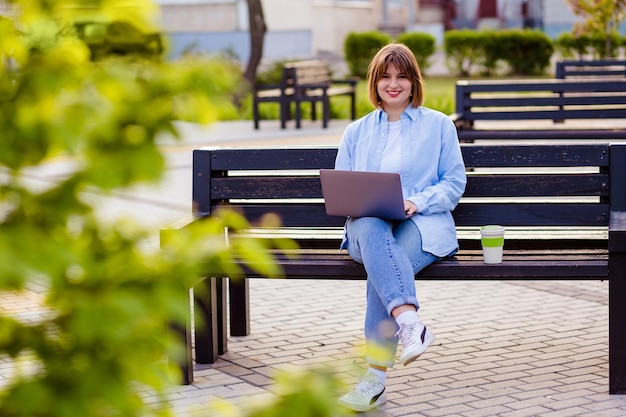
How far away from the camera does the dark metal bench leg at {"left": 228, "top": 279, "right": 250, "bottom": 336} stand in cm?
568

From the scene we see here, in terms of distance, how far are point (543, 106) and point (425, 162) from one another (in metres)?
7.34

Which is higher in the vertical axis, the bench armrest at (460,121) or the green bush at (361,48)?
the green bush at (361,48)

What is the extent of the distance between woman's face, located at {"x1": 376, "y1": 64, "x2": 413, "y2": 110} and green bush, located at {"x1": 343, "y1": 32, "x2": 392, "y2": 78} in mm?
28381

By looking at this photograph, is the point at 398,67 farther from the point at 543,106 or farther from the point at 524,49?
the point at 524,49

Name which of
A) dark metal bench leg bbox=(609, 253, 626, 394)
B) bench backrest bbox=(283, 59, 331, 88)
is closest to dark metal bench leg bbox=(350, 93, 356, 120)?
bench backrest bbox=(283, 59, 331, 88)

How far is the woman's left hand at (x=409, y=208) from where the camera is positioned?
4719 millimetres

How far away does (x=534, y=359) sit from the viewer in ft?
17.2

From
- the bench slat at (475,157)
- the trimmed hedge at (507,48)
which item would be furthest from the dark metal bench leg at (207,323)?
the trimmed hedge at (507,48)

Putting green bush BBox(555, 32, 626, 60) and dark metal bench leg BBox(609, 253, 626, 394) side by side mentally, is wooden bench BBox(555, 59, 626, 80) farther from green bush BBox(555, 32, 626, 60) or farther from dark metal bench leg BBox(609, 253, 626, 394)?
green bush BBox(555, 32, 626, 60)

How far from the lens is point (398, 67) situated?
495cm

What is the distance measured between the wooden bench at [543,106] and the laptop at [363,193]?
6323mm

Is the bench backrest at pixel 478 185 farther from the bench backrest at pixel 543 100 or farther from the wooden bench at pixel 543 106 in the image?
the bench backrest at pixel 543 100

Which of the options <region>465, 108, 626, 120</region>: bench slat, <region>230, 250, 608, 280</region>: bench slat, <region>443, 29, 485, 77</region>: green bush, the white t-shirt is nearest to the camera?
<region>230, 250, 608, 280</region>: bench slat

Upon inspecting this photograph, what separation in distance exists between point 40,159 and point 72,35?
0.16 m
